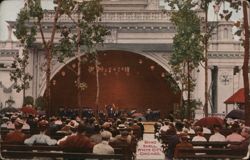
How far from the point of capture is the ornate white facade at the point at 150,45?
44156 millimetres

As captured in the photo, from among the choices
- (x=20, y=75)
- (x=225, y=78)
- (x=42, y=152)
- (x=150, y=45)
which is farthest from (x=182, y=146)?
(x=150, y=45)

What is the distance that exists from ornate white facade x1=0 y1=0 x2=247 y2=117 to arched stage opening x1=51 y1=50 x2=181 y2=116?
1.04m

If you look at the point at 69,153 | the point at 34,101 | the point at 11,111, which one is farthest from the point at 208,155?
the point at 34,101

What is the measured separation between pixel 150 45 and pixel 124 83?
3776mm

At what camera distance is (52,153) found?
12.1 meters

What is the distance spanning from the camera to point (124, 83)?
151 ft

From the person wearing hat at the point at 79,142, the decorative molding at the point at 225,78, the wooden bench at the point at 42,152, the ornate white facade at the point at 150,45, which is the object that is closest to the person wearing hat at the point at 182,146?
the wooden bench at the point at 42,152

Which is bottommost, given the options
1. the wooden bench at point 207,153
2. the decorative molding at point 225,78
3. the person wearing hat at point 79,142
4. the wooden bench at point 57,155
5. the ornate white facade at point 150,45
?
the wooden bench at point 207,153

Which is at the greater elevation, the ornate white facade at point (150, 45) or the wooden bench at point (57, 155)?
the ornate white facade at point (150, 45)

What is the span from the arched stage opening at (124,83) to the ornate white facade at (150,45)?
1041mm

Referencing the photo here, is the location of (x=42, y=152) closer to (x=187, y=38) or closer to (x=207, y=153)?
(x=207, y=153)

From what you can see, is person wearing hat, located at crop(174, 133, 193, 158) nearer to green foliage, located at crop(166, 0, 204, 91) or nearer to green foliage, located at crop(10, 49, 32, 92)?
green foliage, located at crop(166, 0, 204, 91)

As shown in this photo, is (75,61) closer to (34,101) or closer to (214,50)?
(34,101)

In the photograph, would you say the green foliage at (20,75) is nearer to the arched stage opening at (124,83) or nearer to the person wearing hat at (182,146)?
the arched stage opening at (124,83)
